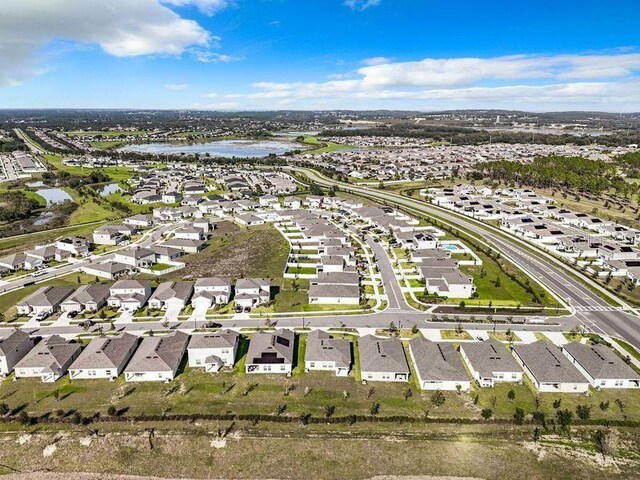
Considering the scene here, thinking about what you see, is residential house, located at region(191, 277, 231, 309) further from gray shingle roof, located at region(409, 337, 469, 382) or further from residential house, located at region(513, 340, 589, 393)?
residential house, located at region(513, 340, 589, 393)

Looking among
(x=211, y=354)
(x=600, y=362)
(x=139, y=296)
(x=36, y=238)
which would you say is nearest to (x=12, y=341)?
(x=139, y=296)

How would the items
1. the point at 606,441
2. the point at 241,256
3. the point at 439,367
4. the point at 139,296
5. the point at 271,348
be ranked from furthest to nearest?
the point at 241,256
the point at 139,296
the point at 271,348
the point at 439,367
the point at 606,441

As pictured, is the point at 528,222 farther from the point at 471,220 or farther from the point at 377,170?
the point at 377,170

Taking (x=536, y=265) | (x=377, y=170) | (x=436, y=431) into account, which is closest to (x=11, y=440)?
(x=436, y=431)

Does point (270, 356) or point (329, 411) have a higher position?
point (270, 356)

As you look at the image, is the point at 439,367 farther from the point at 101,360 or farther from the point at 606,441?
the point at 101,360

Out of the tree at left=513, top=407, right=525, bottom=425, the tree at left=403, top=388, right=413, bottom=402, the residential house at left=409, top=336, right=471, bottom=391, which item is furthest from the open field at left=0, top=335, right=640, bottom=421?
the residential house at left=409, top=336, right=471, bottom=391

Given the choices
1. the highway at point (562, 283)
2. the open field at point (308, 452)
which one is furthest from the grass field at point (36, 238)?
the highway at point (562, 283)
